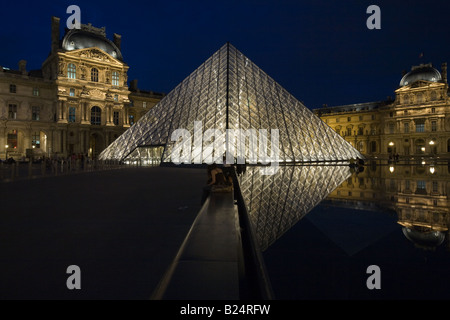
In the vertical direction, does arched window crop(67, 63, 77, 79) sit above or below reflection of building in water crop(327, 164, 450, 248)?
above

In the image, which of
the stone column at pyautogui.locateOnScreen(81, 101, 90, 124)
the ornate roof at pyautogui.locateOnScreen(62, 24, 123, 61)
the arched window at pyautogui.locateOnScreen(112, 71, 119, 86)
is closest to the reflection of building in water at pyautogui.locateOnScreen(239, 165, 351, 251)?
the stone column at pyautogui.locateOnScreen(81, 101, 90, 124)

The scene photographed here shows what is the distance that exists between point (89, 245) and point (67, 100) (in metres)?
41.5

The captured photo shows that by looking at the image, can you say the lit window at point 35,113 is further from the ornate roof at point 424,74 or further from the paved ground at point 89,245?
the ornate roof at point 424,74

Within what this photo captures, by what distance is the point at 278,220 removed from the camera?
4.75 meters

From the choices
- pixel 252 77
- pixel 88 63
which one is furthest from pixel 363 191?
pixel 88 63

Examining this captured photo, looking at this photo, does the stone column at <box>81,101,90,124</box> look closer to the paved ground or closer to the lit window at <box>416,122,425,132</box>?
the paved ground

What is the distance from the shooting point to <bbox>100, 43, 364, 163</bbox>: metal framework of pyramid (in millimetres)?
20625

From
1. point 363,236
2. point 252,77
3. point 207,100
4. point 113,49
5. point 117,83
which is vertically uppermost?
point 113,49

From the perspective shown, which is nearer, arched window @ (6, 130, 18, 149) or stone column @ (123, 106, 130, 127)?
arched window @ (6, 130, 18, 149)

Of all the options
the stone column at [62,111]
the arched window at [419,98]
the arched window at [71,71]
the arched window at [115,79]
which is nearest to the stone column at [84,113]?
the stone column at [62,111]

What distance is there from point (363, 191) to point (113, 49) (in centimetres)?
4557

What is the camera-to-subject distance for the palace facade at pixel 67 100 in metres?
36.2

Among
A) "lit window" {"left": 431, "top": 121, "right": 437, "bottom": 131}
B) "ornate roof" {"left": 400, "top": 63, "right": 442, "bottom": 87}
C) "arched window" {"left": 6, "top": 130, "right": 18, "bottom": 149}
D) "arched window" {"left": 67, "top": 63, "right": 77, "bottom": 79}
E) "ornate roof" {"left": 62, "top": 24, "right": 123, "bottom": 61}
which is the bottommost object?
"arched window" {"left": 6, "top": 130, "right": 18, "bottom": 149}
